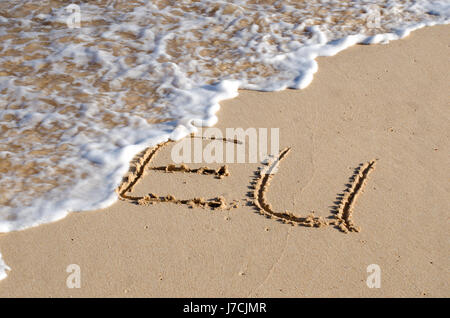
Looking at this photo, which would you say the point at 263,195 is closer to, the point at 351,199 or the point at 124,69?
the point at 351,199

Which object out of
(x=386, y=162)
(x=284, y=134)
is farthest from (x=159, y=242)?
(x=386, y=162)

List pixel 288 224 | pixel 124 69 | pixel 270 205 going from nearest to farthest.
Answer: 1. pixel 288 224
2. pixel 270 205
3. pixel 124 69

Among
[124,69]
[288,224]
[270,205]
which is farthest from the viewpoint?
[124,69]

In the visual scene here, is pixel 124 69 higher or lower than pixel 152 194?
higher

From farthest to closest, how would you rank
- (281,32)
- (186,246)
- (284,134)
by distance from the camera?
(281,32), (284,134), (186,246)

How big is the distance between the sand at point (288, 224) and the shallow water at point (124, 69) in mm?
240

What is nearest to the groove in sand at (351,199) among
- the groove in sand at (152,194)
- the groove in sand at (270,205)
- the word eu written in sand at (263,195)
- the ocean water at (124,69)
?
the word eu written in sand at (263,195)

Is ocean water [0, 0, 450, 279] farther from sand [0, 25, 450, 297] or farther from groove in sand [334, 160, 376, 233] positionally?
groove in sand [334, 160, 376, 233]

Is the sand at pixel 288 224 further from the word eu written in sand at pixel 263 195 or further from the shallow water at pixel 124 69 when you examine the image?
the shallow water at pixel 124 69

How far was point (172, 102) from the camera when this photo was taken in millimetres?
4043

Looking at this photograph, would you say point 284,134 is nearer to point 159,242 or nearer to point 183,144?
point 183,144

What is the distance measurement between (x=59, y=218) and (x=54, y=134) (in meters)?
0.86

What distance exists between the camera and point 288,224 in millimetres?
3037

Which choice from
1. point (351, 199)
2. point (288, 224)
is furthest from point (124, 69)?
point (351, 199)
